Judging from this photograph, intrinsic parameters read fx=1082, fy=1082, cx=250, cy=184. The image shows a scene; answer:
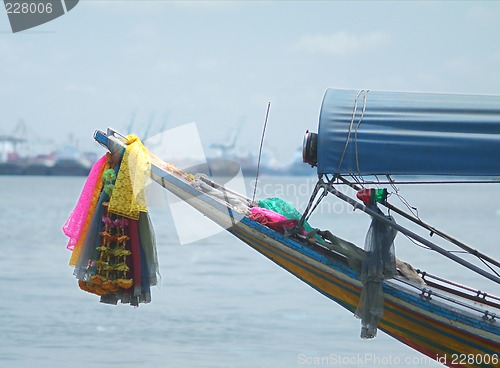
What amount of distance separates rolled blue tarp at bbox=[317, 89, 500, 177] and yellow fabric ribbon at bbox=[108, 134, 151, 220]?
1336mm

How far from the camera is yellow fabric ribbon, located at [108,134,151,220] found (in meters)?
7.36

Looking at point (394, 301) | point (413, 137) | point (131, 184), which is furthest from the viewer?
point (131, 184)

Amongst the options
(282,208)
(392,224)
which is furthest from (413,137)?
(282,208)

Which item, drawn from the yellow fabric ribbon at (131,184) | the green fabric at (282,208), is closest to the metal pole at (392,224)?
the green fabric at (282,208)

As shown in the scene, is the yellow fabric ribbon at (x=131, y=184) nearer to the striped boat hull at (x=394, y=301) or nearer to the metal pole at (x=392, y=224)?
the striped boat hull at (x=394, y=301)

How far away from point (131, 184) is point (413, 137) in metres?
1.97

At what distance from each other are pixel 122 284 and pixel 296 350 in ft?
9.64

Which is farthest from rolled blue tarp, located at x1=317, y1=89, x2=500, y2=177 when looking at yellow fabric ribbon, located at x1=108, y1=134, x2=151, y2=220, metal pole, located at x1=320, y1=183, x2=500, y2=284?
yellow fabric ribbon, located at x1=108, y1=134, x2=151, y2=220

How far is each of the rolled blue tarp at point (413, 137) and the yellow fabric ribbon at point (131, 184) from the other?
4.38 ft

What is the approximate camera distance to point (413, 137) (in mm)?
6668

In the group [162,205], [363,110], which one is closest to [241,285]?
[162,205]

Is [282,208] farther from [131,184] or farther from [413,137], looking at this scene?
[413,137]

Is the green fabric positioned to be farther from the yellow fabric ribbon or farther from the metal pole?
the yellow fabric ribbon

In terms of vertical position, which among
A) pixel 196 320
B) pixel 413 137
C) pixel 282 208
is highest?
pixel 413 137
